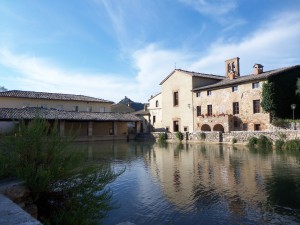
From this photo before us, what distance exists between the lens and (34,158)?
586cm

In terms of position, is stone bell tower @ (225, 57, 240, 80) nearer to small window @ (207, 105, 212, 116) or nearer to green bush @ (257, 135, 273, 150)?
small window @ (207, 105, 212, 116)

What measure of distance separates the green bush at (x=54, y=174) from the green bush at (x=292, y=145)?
19.4 meters

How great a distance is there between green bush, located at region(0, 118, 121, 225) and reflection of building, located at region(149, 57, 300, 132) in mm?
26842

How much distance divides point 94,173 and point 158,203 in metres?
3.36

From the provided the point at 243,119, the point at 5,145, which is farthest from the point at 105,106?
the point at 5,145

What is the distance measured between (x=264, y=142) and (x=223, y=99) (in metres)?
10.2

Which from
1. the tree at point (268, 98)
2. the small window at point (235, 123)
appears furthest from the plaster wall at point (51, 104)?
the tree at point (268, 98)

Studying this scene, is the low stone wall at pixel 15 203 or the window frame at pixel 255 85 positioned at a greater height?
the window frame at pixel 255 85

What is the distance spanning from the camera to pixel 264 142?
25.1 m

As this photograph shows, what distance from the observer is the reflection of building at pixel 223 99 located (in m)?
30.3

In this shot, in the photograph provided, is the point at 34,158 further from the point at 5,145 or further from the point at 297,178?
the point at 297,178

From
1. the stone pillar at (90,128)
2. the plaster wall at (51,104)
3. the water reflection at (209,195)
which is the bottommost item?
the water reflection at (209,195)

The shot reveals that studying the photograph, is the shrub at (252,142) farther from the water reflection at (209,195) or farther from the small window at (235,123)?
the water reflection at (209,195)

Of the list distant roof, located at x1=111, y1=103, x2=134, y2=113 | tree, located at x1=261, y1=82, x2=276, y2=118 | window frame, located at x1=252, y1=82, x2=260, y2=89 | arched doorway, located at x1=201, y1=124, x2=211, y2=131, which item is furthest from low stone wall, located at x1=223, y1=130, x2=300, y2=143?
distant roof, located at x1=111, y1=103, x2=134, y2=113
